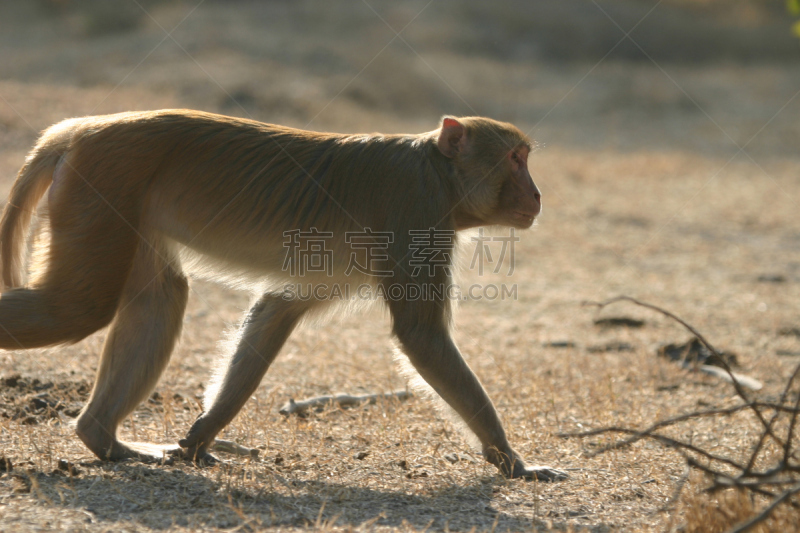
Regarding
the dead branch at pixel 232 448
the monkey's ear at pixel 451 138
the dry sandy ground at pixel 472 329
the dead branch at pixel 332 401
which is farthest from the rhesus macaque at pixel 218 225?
the dead branch at pixel 332 401

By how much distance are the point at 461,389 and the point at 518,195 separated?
114 cm

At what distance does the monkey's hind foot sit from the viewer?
4.16 metres

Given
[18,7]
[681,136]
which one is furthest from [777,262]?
[18,7]

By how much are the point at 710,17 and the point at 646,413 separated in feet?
109

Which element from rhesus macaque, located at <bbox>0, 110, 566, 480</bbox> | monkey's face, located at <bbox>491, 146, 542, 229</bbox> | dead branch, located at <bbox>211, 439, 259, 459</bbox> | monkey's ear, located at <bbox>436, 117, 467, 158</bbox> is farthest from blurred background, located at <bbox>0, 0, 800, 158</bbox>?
monkey's face, located at <bbox>491, 146, 542, 229</bbox>

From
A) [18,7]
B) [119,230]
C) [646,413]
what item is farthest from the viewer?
[18,7]

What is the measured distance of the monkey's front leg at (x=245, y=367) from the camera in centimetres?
427

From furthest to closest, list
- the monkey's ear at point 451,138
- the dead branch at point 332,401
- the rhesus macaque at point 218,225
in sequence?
the dead branch at point 332,401 < the monkey's ear at point 451,138 < the rhesus macaque at point 218,225

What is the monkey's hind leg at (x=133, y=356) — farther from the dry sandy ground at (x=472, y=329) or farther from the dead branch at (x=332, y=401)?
the dead branch at (x=332, y=401)

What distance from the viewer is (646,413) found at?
539 centimetres

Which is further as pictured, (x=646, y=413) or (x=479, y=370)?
(x=479, y=370)

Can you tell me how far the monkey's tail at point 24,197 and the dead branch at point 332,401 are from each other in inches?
67.9

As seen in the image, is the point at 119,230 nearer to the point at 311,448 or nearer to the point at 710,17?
the point at 311,448

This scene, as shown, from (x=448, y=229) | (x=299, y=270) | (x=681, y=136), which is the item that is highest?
(x=681, y=136)
